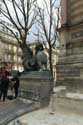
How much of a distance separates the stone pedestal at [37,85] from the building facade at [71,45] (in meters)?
0.84

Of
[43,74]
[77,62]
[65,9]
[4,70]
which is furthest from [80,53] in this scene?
[4,70]

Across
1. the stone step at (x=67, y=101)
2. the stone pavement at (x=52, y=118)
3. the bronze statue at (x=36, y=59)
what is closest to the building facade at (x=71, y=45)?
the bronze statue at (x=36, y=59)

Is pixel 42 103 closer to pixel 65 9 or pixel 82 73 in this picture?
pixel 82 73

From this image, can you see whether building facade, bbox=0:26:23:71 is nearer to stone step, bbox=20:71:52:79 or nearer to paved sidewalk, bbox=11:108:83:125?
stone step, bbox=20:71:52:79

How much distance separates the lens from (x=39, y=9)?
79.6 feet

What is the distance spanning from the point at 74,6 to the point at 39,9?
40.7ft

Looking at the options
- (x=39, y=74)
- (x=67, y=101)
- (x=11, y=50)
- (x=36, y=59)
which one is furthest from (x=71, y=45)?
(x=11, y=50)

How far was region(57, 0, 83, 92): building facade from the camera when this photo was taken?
1087 cm

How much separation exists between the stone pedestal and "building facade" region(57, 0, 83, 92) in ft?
2.76

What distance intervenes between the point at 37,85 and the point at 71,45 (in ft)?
7.86

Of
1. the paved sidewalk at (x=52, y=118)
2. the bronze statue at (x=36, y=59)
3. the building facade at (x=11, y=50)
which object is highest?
the building facade at (x=11, y=50)

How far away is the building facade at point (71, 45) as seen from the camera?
428 inches

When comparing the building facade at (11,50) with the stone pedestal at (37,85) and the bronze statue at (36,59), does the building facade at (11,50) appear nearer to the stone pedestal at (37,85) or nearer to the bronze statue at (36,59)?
the bronze statue at (36,59)

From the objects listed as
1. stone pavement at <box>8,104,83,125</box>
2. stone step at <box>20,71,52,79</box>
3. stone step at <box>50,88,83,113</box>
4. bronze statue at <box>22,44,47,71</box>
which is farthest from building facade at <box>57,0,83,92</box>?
stone pavement at <box>8,104,83,125</box>
